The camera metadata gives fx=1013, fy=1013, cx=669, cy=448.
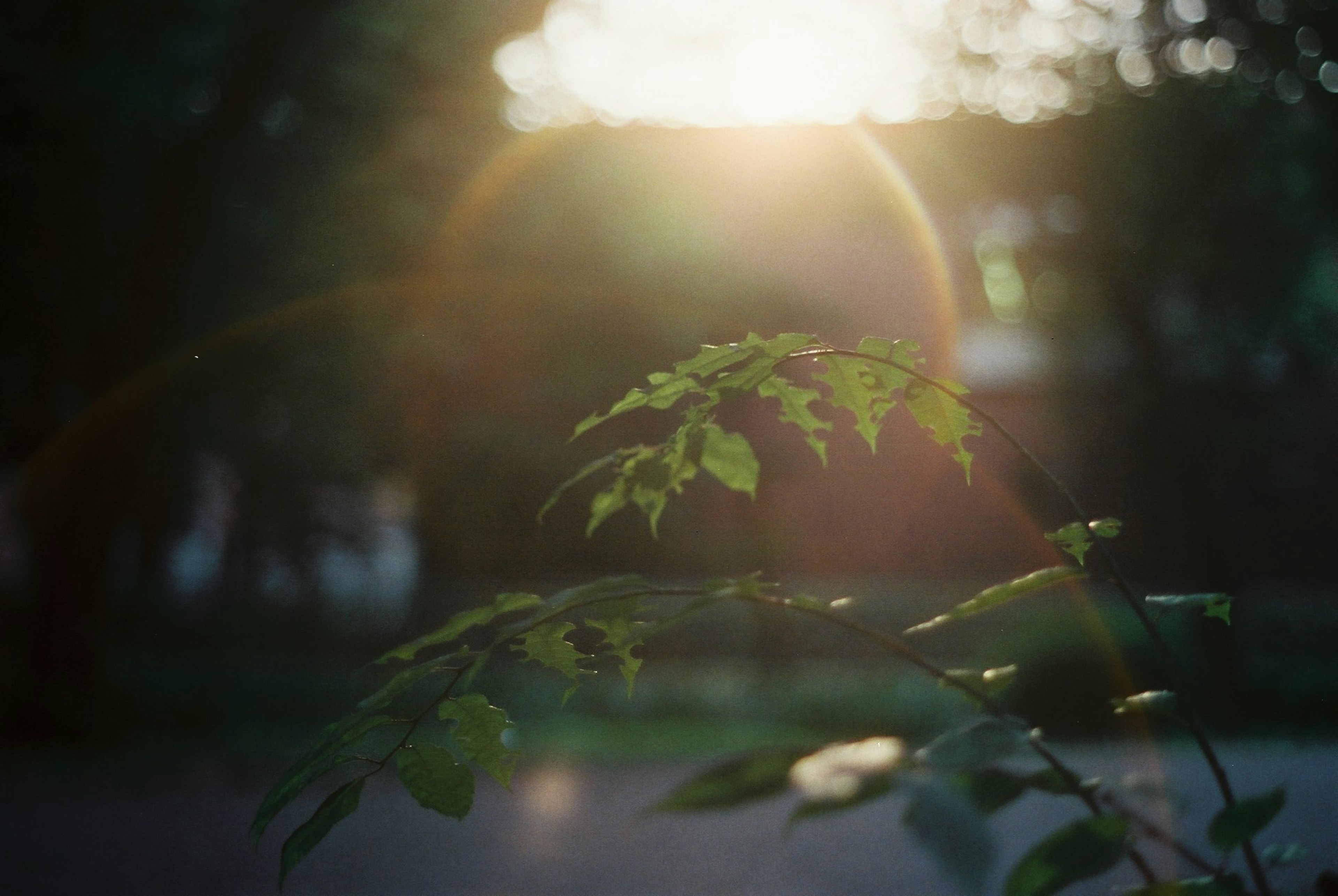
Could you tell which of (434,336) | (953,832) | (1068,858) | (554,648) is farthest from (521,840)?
(953,832)

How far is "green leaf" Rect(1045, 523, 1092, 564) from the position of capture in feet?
3.55

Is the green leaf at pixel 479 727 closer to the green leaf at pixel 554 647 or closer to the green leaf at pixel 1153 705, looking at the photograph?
the green leaf at pixel 554 647

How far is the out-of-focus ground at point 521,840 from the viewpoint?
15.9 feet

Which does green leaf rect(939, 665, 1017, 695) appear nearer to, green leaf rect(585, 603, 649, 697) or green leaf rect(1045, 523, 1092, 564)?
green leaf rect(1045, 523, 1092, 564)

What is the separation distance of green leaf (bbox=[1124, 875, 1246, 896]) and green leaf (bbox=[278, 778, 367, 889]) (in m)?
0.58

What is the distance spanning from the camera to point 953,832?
1.44 feet

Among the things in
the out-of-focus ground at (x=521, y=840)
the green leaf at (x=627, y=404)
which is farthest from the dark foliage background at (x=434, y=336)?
the green leaf at (x=627, y=404)

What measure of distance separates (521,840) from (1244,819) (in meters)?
5.40

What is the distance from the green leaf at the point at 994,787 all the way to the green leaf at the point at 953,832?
0.72 ft

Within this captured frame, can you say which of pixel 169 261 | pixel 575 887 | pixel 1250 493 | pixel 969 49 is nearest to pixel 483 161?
pixel 169 261

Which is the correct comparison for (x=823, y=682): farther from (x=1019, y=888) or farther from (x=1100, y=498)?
(x=1019, y=888)

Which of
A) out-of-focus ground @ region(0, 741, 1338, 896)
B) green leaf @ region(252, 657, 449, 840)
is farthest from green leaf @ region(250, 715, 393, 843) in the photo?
out-of-focus ground @ region(0, 741, 1338, 896)

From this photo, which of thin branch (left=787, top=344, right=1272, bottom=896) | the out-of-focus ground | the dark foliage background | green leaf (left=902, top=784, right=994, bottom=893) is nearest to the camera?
green leaf (left=902, top=784, right=994, bottom=893)

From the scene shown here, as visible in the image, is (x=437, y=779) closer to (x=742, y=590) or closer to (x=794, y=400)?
(x=742, y=590)
